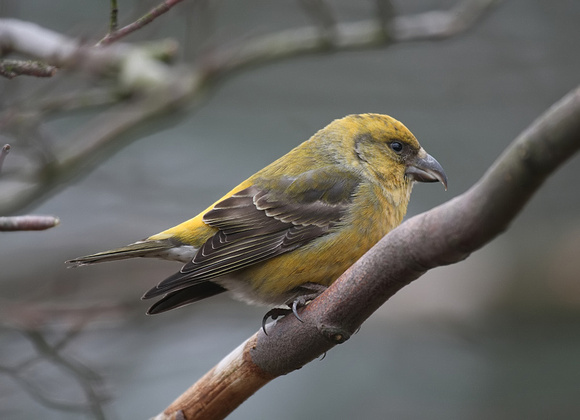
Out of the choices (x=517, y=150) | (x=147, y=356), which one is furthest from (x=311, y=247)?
(x=147, y=356)

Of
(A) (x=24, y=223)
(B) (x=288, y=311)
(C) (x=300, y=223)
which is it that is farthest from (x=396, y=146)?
(A) (x=24, y=223)

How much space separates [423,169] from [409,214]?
11.6ft

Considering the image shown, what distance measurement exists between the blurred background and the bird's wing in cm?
175

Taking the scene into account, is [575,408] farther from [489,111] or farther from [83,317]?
[83,317]

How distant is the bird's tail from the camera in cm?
420

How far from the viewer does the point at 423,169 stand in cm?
486

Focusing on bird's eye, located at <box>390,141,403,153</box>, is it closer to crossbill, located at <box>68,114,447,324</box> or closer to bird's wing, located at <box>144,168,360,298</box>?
crossbill, located at <box>68,114,447,324</box>

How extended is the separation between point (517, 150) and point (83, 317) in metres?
3.87

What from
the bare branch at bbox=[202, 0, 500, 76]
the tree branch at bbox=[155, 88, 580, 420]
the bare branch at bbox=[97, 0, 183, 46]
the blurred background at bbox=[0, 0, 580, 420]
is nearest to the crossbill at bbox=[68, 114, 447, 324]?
the tree branch at bbox=[155, 88, 580, 420]

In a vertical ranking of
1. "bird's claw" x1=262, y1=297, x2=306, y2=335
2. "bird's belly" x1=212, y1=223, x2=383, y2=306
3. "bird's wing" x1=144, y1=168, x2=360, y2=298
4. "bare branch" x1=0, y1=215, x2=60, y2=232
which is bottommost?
"bird's claw" x1=262, y1=297, x2=306, y2=335

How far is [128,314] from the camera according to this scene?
5.59 meters

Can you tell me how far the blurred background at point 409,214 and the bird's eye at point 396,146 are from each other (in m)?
1.92

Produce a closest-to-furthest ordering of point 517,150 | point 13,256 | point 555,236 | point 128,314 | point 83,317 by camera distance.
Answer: point 517,150
point 83,317
point 128,314
point 13,256
point 555,236

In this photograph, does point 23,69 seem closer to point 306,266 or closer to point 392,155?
point 306,266
